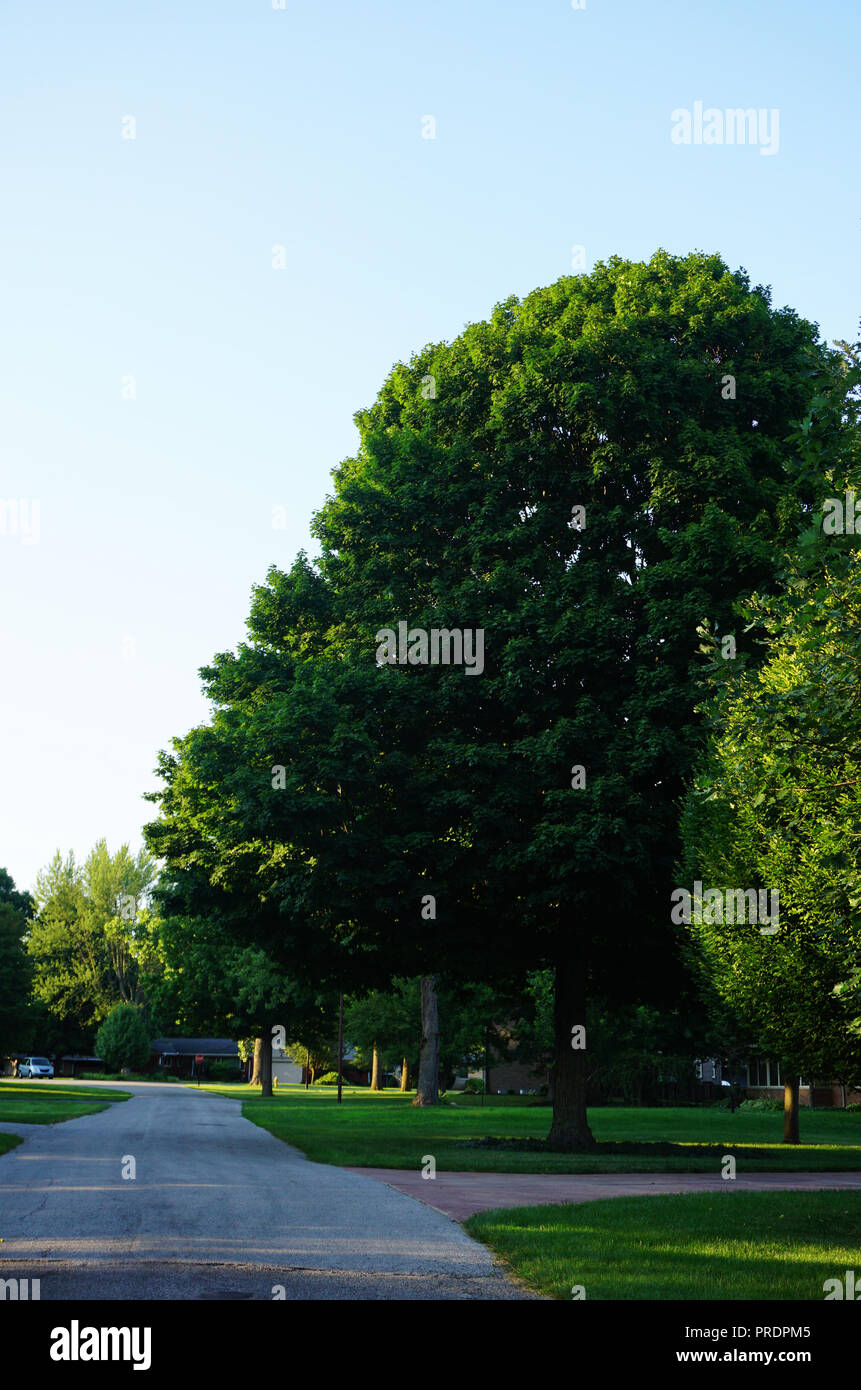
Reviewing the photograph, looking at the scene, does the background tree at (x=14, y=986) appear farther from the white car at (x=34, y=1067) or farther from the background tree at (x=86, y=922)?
the white car at (x=34, y=1067)

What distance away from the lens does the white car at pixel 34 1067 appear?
4220 inches

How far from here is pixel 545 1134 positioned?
3797 cm

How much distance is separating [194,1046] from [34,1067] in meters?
31.5

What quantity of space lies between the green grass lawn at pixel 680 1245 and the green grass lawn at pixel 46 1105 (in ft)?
80.8

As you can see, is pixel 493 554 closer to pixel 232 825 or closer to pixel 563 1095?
pixel 232 825

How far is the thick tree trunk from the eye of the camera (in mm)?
28953

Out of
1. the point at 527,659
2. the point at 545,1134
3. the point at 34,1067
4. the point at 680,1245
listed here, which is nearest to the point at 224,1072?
the point at 34,1067

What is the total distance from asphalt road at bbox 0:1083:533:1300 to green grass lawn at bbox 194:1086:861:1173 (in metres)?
3.67

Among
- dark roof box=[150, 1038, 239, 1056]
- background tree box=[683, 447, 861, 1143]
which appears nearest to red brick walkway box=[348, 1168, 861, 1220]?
background tree box=[683, 447, 861, 1143]

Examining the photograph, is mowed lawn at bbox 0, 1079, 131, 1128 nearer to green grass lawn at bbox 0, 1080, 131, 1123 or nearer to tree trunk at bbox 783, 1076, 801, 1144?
green grass lawn at bbox 0, 1080, 131, 1123

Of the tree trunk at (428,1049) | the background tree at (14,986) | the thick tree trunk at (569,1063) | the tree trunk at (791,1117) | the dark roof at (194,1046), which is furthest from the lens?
the dark roof at (194,1046)

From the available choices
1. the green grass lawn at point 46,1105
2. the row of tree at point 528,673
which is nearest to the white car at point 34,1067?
the green grass lawn at point 46,1105

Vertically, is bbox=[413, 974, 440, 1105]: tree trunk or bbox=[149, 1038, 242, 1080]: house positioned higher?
bbox=[413, 974, 440, 1105]: tree trunk
